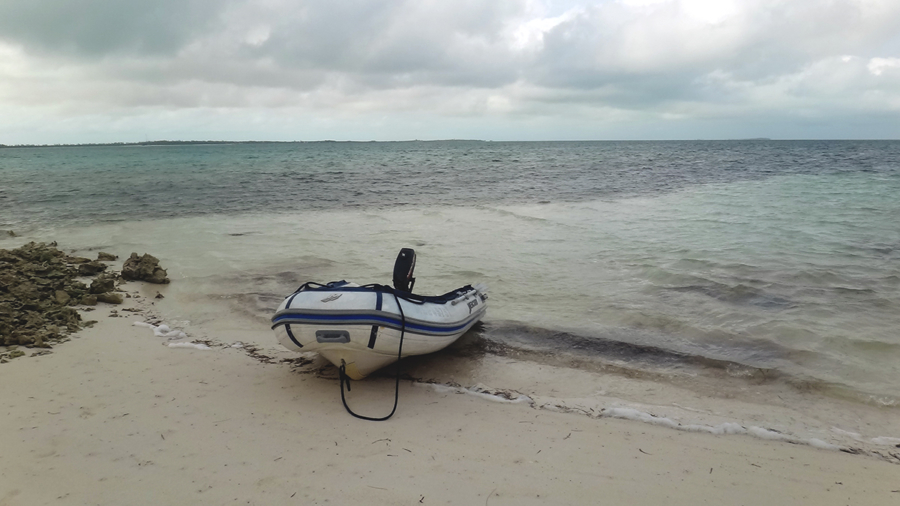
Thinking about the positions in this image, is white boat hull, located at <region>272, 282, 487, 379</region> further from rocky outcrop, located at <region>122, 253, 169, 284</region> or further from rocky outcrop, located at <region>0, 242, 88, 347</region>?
rocky outcrop, located at <region>122, 253, 169, 284</region>

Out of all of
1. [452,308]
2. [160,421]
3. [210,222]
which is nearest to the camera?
[160,421]

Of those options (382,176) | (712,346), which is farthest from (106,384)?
(382,176)

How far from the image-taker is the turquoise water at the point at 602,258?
582 cm

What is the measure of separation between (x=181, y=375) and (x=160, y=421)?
0.90 metres

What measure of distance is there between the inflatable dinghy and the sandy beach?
0.31 metres

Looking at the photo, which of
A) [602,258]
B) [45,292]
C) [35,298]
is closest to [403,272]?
[35,298]

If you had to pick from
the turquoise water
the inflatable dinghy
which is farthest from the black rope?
the turquoise water

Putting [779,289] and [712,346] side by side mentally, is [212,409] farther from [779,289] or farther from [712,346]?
[779,289]

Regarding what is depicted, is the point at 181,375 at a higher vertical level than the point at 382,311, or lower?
lower

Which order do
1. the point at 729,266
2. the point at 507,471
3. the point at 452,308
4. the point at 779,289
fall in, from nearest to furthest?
the point at 507,471 < the point at 452,308 < the point at 779,289 < the point at 729,266

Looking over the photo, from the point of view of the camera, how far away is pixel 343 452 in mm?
3537

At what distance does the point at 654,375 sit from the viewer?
5160mm

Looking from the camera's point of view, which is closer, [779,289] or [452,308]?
[452,308]

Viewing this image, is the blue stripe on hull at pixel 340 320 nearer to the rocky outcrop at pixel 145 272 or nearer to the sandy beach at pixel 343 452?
the sandy beach at pixel 343 452
